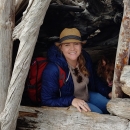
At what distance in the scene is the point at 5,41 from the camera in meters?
3.70

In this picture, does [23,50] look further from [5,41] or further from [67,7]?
[67,7]

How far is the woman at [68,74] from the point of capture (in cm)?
417

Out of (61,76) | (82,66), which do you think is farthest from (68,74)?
(82,66)

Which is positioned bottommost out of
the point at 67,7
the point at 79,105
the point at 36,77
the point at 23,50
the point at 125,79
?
the point at 79,105

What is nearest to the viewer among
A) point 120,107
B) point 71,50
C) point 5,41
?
point 5,41

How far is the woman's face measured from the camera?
4.27 m

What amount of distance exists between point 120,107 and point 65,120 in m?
0.85

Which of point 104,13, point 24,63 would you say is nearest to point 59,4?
point 104,13

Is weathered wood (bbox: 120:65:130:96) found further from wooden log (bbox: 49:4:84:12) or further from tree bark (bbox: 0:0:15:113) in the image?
wooden log (bbox: 49:4:84:12)

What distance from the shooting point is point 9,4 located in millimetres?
3652

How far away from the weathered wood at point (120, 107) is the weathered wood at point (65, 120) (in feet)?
0.27

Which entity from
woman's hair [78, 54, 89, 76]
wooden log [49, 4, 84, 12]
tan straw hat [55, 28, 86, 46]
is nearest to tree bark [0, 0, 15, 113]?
tan straw hat [55, 28, 86, 46]

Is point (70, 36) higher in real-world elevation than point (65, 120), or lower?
higher

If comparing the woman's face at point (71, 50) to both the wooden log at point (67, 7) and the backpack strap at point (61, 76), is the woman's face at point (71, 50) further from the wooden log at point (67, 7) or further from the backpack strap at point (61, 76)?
the wooden log at point (67, 7)
